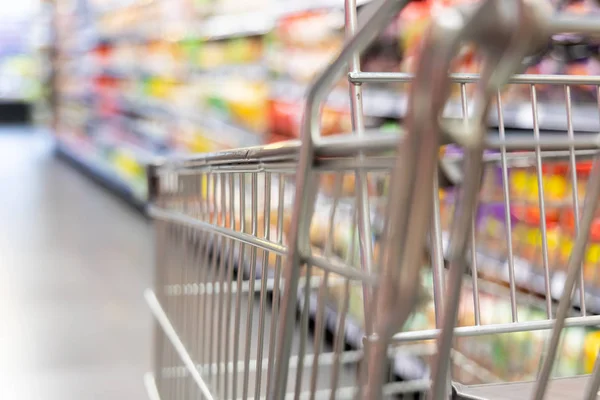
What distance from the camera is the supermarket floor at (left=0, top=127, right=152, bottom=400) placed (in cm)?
329

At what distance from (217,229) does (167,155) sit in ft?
16.0

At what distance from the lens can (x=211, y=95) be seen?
5.85 metres

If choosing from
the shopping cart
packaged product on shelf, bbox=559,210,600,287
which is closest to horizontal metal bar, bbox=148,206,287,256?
the shopping cart

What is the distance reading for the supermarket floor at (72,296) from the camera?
3.29 metres

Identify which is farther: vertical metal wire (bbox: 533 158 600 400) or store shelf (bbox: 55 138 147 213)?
store shelf (bbox: 55 138 147 213)

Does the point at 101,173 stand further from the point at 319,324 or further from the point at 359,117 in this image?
the point at 319,324

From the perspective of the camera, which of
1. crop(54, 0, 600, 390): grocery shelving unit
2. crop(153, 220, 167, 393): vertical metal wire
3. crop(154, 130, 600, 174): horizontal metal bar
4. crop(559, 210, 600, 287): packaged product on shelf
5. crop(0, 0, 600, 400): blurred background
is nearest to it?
crop(154, 130, 600, 174): horizontal metal bar

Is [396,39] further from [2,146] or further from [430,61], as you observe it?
[2,146]

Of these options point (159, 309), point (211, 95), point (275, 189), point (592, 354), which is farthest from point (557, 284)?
point (211, 95)

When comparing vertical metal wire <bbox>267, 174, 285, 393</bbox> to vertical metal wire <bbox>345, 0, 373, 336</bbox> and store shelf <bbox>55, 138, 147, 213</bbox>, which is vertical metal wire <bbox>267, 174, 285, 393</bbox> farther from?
store shelf <bbox>55, 138, 147, 213</bbox>

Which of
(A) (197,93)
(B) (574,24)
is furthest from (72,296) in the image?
(B) (574,24)

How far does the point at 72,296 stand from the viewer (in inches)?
175

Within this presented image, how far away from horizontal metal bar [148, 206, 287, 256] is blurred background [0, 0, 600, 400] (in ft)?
0.48

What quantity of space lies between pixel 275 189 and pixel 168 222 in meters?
2.29
